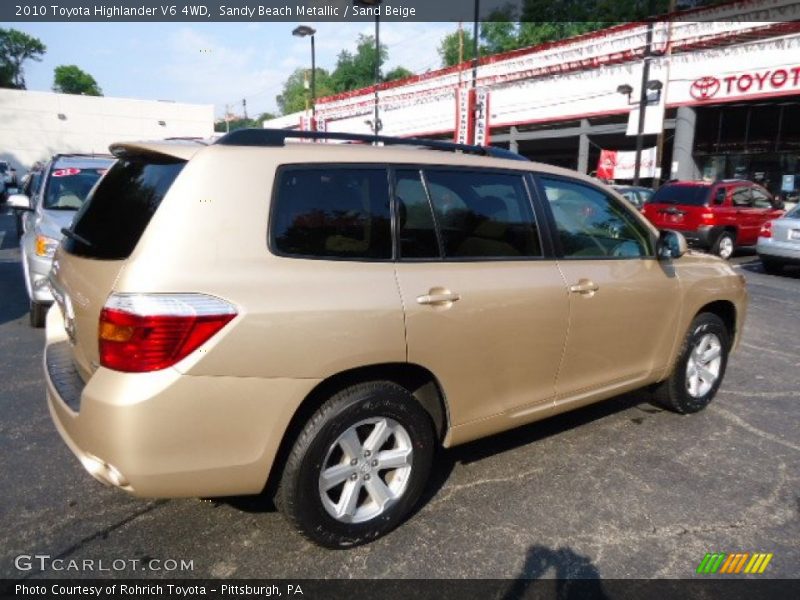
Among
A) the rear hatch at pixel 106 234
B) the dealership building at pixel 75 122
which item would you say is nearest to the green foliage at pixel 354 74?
the dealership building at pixel 75 122

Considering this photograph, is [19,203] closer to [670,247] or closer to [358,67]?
[670,247]

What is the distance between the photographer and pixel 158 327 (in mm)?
2117

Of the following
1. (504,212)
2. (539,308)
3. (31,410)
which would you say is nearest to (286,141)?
(504,212)

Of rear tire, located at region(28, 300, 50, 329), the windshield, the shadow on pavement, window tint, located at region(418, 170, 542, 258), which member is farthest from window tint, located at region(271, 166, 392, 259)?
the windshield

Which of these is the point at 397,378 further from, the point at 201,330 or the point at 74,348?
the point at 74,348

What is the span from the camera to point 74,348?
267 centimetres

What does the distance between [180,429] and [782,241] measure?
1159cm

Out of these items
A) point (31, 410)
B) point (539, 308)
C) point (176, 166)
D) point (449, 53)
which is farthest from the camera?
point (449, 53)

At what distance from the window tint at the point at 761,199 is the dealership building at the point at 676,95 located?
309 inches

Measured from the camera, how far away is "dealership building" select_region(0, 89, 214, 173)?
40.9m

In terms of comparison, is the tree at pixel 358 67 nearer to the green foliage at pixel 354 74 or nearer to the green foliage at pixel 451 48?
the green foliage at pixel 354 74

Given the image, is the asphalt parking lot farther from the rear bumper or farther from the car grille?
the car grille

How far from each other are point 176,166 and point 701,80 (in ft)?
79.2

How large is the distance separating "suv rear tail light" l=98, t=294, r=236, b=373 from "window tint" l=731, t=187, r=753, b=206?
13.3m
